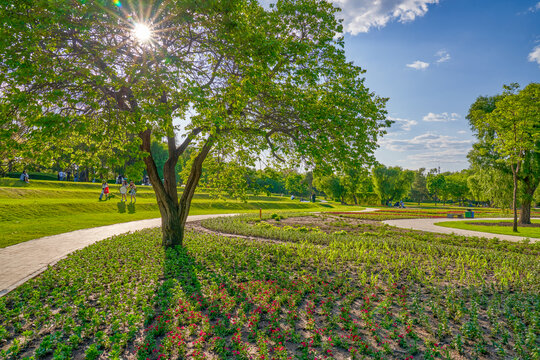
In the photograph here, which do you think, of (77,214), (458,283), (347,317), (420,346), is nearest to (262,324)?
(347,317)

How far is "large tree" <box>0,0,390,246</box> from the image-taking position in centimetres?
628

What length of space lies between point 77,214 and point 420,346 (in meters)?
22.7

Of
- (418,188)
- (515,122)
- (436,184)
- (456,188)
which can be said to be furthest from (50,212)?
(418,188)

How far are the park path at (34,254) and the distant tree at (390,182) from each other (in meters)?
56.9

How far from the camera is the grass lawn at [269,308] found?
13.9ft

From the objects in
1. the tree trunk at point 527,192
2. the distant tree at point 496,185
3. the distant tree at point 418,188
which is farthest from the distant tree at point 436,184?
the distant tree at point 496,185

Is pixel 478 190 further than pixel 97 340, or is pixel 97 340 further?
pixel 478 190

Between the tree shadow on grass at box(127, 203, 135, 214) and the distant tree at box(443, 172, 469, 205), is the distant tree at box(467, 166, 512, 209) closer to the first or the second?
the tree shadow on grass at box(127, 203, 135, 214)

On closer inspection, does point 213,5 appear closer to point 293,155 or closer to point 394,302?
point 293,155

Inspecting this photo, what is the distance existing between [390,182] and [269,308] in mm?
62768

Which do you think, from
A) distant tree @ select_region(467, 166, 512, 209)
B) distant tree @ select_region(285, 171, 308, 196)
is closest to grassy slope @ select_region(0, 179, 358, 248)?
distant tree @ select_region(285, 171, 308, 196)

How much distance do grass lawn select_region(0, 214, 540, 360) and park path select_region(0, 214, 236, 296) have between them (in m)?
0.63

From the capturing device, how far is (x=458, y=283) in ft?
24.8

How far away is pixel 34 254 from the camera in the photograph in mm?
9625
